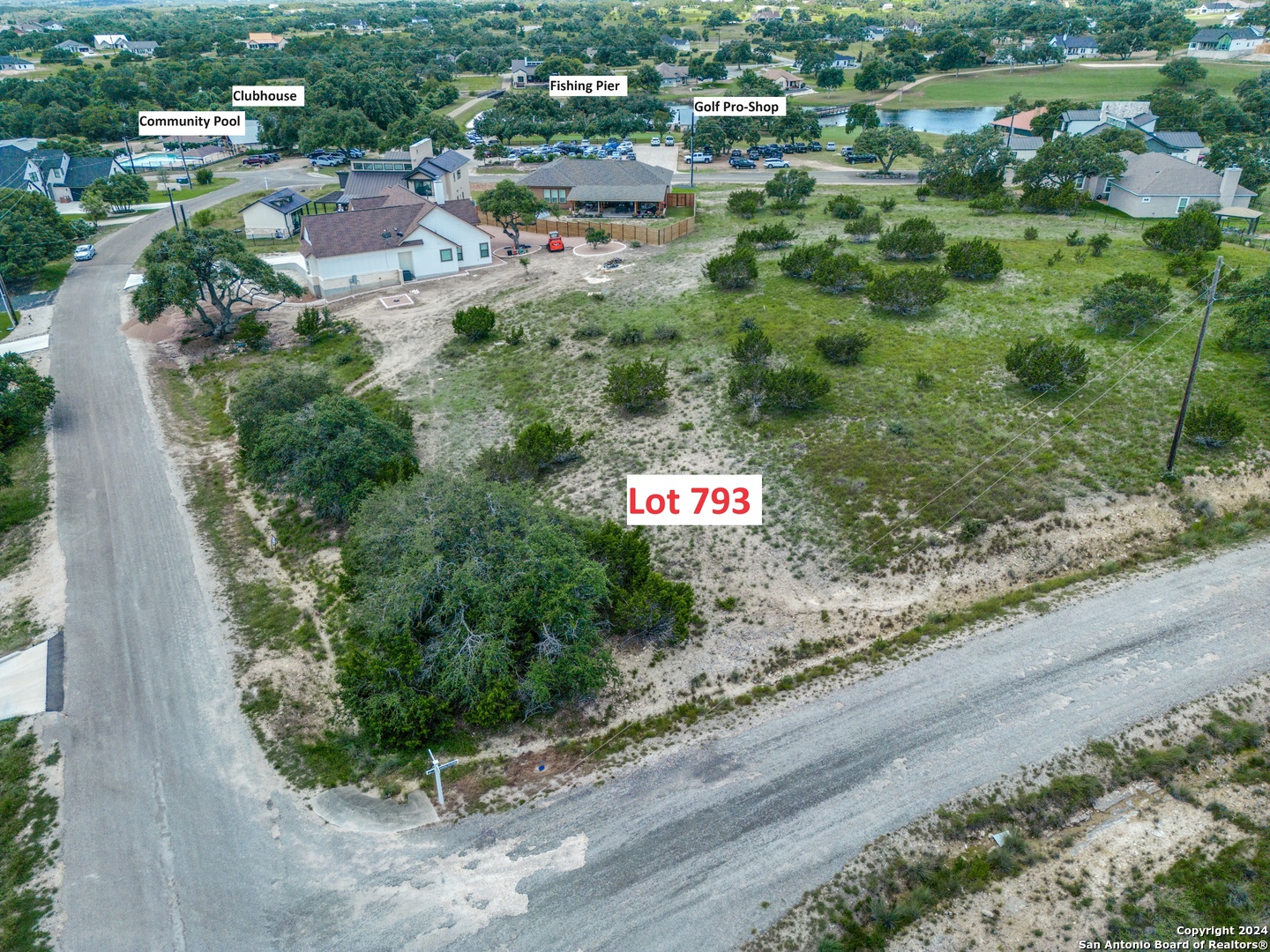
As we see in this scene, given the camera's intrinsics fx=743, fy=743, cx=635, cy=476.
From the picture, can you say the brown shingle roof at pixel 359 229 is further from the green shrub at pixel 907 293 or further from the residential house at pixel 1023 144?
the residential house at pixel 1023 144

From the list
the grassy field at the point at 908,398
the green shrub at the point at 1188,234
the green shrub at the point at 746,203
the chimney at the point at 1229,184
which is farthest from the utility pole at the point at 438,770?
the chimney at the point at 1229,184

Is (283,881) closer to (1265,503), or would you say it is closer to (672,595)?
(672,595)

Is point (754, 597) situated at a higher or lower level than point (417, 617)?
lower

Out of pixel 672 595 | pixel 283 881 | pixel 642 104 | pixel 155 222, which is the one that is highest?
pixel 642 104

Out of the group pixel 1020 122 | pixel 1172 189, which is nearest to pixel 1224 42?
pixel 1020 122

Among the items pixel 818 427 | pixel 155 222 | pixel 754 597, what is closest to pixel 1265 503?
pixel 818 427

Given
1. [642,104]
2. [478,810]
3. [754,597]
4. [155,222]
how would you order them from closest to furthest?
[478,810]
[754,597]
[155,222]
[642,104]

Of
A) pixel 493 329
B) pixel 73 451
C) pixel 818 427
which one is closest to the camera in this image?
pixel 818 427

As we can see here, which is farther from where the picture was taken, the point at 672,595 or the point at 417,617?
the point at 672,595
